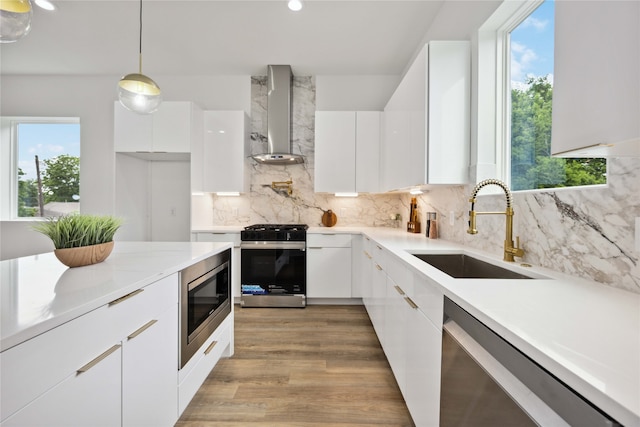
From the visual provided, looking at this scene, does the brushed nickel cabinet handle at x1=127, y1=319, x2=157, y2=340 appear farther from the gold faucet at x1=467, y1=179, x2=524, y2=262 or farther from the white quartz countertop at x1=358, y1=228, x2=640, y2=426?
the gold faucet at x1=467, y1=179, x2=524, y2=262

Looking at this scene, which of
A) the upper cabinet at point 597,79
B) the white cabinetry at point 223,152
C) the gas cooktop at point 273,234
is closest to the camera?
the upper cabinet at point 597,79

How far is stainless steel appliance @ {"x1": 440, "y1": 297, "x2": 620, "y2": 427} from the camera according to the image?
53 cm

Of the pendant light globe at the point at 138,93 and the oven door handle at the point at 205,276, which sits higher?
the pendant light globe at the point at 138,93

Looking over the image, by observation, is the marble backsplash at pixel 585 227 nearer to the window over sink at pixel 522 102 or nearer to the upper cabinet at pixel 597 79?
the window over sink at pixel 522 102

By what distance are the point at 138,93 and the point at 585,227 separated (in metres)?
2.59

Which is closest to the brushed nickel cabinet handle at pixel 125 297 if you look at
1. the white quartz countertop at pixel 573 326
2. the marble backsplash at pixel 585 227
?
the white quartz countertop at pixel 573 326

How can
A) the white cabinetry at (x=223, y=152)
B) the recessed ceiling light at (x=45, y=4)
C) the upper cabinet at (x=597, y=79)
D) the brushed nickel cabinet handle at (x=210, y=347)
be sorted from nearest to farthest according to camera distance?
the upper cabinet at (x=597, y=79)
the brushed nickel cabinet handle at (x=210, y=347)
the recessed ceiling light at (x=45, y=4)
the white cabinetry at (x=223, y=152)

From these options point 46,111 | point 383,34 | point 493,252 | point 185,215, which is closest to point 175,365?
point 493,252

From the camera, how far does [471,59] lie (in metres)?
1.93

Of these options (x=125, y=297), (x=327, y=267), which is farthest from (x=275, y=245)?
(x=125, y=297)

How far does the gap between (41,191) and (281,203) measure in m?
3.30

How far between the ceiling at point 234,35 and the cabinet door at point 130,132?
28.6 inches

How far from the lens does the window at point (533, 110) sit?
52.6 inches

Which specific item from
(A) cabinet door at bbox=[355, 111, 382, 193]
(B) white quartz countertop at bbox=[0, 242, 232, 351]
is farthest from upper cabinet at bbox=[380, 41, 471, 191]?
(B) white quartz countertop at bbox=[0, 242, 232, 351]
